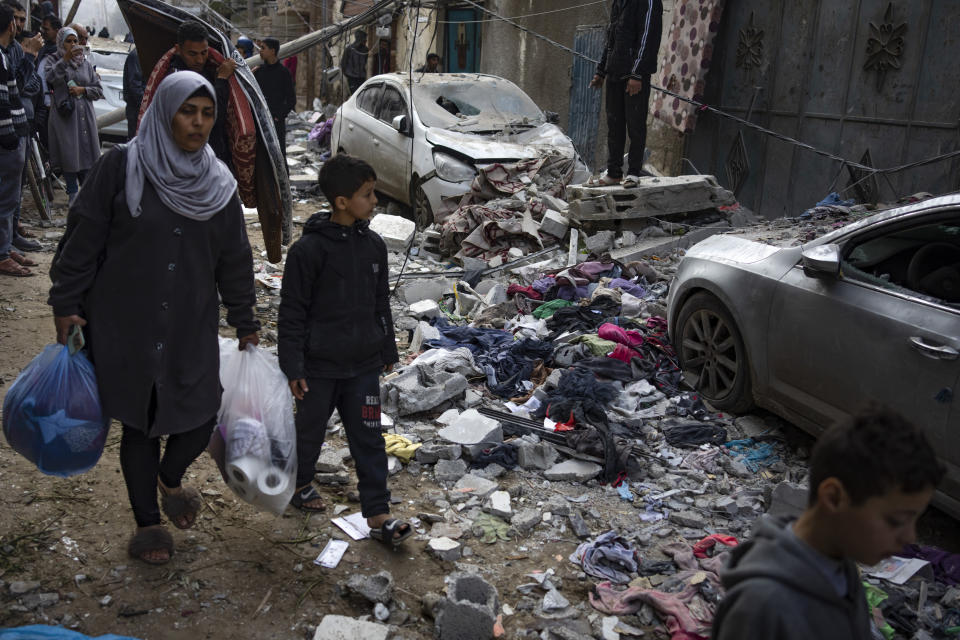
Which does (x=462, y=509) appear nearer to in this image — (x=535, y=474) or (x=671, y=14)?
(x=535, y=474)

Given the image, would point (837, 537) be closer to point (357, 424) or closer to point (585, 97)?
point (357, 424)

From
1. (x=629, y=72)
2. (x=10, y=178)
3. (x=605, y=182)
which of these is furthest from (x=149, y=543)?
(x=629, y=72)

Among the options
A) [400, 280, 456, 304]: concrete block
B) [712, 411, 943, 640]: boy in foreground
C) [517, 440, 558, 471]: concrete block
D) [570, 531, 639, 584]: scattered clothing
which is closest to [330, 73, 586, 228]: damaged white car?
[400, 280, 456, 304]: concrete block

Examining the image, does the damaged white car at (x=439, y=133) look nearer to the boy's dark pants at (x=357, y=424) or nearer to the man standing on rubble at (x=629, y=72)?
the man standing on rubble at (x=629, y=72)

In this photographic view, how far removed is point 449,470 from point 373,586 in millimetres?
1263

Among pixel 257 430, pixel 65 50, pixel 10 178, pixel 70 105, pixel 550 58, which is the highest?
pixel 550 58

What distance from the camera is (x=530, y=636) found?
3.15m

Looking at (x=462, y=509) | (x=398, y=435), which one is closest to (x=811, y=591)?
(x=462, y=509)

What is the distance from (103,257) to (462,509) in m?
2.10

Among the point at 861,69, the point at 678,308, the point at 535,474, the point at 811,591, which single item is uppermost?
the point at 861,69

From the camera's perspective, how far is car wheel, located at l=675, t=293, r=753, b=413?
16.2 ft

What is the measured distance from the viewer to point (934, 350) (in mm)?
3477

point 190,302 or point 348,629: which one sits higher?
point 190,302

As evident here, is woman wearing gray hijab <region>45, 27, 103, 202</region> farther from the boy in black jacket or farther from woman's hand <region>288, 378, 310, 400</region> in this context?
woman's hand <region>288, 378, 310, 400</region>
